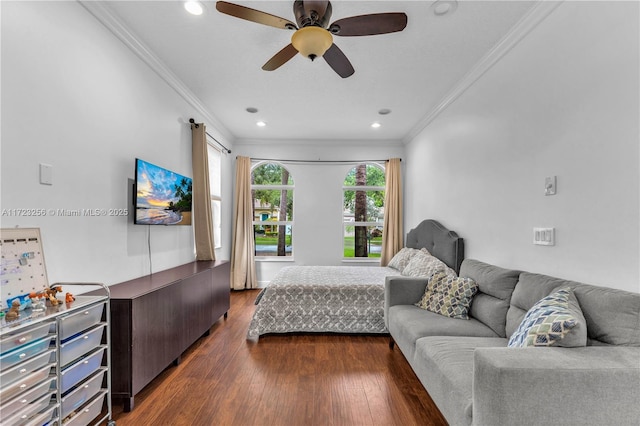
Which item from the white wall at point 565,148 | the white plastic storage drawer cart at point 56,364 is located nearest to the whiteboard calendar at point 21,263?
the white plastic storage drawer cart at point 56,364

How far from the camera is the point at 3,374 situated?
3.68 feet

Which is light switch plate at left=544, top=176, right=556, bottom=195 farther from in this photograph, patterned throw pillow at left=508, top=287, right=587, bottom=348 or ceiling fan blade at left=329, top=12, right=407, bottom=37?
ceiling fan blade at left=329, top=12, right=407, bottom=37

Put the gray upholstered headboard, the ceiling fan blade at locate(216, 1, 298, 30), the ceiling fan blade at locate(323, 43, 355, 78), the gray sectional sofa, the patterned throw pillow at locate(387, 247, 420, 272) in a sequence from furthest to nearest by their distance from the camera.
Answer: the patterned throw pillow at locate(387, 247, 420, 272), the gray upholstered headboard, the ceiling fan blade at locate(323, 43, 355, 78), the ceiling fan blade at locate(216, 1, 298, 30), the gray sectional sofa

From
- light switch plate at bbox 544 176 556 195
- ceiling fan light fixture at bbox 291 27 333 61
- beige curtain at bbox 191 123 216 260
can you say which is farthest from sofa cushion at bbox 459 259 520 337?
beige curtain at bbox 191 123 216 260

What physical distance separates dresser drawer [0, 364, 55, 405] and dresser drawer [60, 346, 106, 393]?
83mm

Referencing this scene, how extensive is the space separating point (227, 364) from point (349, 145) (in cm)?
411

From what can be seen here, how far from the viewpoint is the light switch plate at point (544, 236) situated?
77.0 inches

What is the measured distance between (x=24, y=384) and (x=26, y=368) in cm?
6

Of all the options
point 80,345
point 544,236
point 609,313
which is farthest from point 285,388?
point 544,236

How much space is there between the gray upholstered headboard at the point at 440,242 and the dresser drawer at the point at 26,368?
3271 mm

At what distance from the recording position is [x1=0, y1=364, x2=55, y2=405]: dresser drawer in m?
1.15

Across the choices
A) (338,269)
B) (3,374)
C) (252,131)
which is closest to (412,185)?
(338,269)

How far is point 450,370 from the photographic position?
1.55 metres

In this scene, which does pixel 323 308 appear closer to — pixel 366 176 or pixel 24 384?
pixel 24 384
